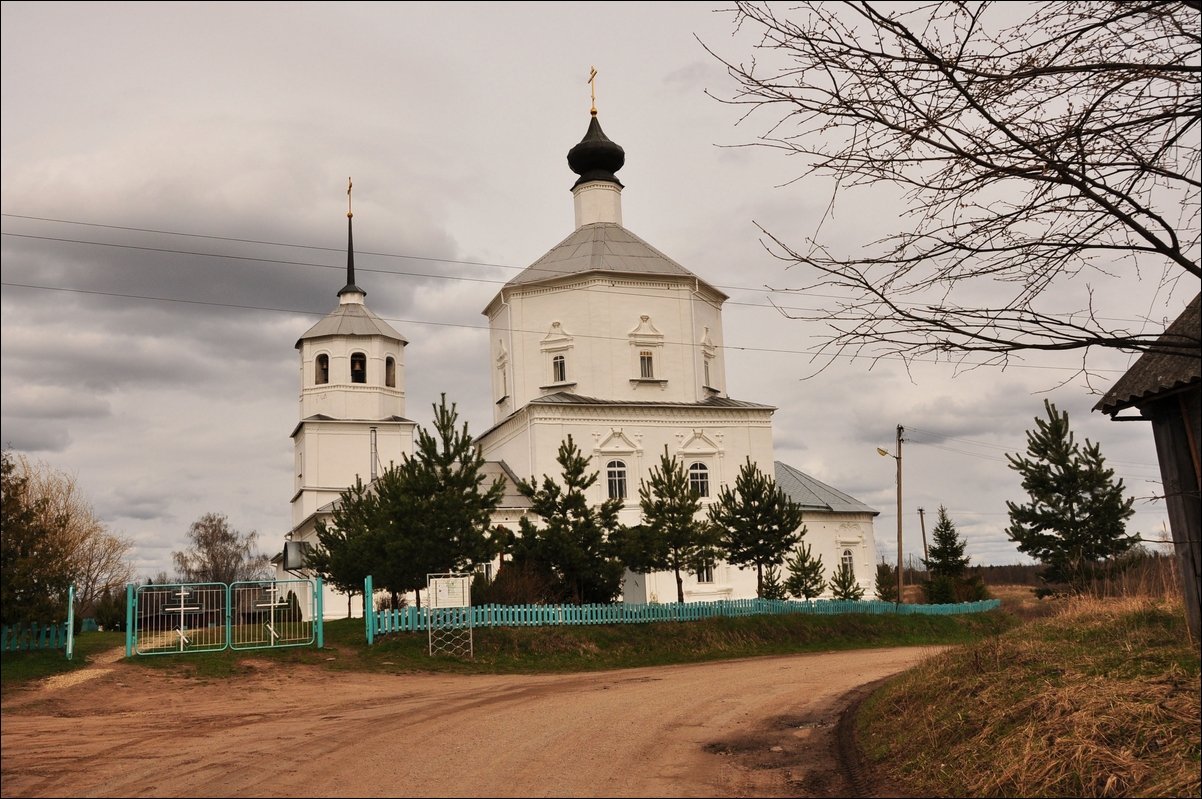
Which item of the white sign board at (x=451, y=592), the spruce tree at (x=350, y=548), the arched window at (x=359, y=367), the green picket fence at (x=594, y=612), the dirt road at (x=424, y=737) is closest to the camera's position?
the dirt road at (x=424, y=737)

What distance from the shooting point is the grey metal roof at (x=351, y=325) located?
46906 millimetres

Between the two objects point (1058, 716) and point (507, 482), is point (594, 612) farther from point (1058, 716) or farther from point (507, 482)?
point (1058, 716)

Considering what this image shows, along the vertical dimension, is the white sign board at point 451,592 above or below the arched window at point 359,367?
below

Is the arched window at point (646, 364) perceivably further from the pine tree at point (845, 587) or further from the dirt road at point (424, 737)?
the dirt road at point (424, 737)

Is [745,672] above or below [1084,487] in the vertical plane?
below

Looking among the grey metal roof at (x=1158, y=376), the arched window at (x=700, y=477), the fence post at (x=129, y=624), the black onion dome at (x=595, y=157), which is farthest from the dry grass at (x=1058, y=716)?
the black onion dome at (x=595, y=157)

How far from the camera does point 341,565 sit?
102ft

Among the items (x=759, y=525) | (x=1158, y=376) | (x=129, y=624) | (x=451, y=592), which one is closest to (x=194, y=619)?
(x=129, y=624)

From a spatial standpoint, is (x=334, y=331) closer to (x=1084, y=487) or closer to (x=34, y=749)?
(x=1084, y=487)

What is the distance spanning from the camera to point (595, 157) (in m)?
44.8

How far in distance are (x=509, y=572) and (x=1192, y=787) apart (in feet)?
68.7

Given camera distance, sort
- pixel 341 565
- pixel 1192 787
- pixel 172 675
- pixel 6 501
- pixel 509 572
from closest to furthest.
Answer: pixel 6 501 → pixel 1192 787 → pixel 172 675 → pixel 509 572 → pixel 341 565

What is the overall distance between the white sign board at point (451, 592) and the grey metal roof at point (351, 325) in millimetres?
25453

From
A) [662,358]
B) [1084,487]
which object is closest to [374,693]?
[662,358]
